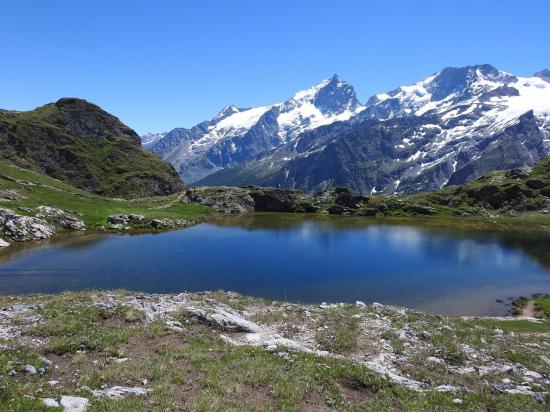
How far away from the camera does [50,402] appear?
14344mm

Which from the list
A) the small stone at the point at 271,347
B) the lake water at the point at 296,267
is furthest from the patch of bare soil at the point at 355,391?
the lake water at the point at 296,267

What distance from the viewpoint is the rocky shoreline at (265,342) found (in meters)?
18.1

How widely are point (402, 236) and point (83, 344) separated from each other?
116608mm

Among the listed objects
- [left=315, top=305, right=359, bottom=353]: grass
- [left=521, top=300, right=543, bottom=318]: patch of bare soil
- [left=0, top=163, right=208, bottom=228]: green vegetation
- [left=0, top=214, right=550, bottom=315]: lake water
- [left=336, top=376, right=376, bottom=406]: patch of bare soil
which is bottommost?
[left=521, top=300, right=543, bottom=318]: patch of bare soil

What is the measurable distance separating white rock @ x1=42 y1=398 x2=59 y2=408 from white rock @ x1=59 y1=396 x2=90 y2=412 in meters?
0.20

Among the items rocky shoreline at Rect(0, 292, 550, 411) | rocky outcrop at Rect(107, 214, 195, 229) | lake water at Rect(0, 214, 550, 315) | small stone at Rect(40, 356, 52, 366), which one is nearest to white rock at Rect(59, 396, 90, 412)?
rocky shoreline at Rect(0, 292, 550, 411)

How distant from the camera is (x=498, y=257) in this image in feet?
312

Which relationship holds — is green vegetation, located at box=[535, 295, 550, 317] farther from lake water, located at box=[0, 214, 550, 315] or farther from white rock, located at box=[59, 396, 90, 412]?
white rock, located at box=[59, 396, 90, 412]

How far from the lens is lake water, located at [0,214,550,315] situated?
5656 centimetres

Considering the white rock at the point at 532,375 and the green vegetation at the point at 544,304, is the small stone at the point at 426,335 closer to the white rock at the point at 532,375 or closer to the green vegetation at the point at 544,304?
the white rock at the point at 532,375

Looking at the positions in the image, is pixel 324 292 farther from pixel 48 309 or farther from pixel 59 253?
pixel 59 253

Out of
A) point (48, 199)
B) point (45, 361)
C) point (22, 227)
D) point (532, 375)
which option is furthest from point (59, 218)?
point (532, 375)

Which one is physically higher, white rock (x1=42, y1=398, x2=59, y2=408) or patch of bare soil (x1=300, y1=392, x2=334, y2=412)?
white rock (x1=42, y1=398, x2=59, y2=408)

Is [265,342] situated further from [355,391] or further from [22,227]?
[22,227]
